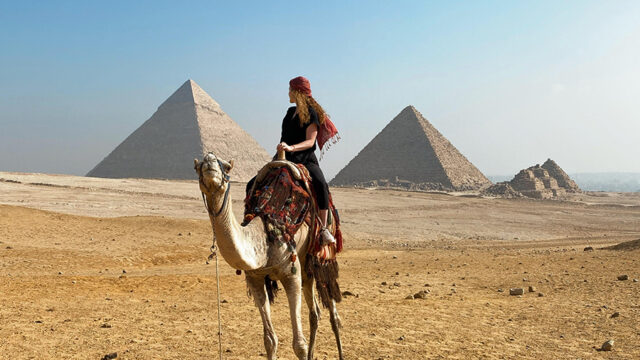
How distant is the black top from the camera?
425cm

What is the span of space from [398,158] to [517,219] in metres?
44.5

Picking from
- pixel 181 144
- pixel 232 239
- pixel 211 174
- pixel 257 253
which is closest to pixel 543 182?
pixel 181 144

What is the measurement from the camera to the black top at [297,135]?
4.25 metres

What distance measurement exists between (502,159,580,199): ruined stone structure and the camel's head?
2120 inches

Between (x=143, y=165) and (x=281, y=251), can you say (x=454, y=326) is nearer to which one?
(x=281, y=251)

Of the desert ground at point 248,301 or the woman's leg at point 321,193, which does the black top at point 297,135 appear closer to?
the woman's leg at point 321,193

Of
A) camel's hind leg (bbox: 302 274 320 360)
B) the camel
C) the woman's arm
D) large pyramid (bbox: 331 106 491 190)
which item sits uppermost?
large pyramid (bbox: 331 106 491 190)

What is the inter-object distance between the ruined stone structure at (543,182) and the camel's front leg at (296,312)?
53.1m

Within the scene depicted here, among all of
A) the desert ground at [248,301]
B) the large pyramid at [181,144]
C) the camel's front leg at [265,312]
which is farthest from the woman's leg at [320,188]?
the large pyramid at [181,144]

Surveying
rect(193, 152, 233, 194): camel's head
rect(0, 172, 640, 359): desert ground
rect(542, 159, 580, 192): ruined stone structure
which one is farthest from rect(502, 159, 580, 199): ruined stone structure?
rect(193, 152, 233, 194): camel's head

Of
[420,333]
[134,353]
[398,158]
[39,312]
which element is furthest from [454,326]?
[398,158]

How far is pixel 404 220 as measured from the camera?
27875 mm

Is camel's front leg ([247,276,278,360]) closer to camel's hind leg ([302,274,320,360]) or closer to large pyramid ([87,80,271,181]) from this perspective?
camel's hind leg ([302,274,320,360])

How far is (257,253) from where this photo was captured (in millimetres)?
3369
